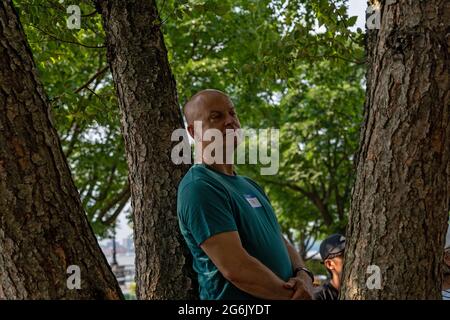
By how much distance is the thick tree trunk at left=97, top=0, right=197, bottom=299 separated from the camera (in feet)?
10.1

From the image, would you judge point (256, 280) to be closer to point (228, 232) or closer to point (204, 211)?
point (228, 232)

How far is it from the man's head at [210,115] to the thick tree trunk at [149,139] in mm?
401

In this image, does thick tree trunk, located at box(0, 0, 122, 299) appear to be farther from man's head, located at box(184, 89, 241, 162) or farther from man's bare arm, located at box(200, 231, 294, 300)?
man's head, located at box(184, 89, 241, 162)

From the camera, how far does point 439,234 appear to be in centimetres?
202

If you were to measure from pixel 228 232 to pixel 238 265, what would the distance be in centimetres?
14

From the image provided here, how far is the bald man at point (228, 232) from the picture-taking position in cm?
235

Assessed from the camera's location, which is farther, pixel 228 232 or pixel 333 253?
pixel 333 253

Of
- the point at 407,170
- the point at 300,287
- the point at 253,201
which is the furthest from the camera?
the point at 253,201

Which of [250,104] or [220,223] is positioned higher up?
[250,104]

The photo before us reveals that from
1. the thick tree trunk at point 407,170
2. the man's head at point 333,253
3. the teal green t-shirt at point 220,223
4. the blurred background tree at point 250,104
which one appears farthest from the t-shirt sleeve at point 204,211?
the blurred background tree at point 250,104

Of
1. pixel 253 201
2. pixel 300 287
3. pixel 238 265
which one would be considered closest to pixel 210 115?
pixel 253 201

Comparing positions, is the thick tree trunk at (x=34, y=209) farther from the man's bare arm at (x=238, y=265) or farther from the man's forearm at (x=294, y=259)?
the man's forearm at (x=294, y=259)

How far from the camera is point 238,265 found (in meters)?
2.33
